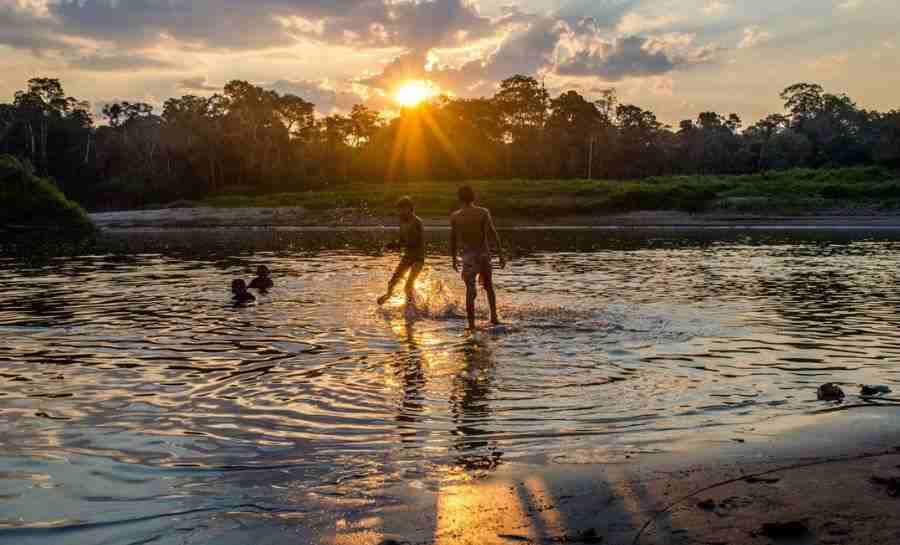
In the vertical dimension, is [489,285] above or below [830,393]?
above

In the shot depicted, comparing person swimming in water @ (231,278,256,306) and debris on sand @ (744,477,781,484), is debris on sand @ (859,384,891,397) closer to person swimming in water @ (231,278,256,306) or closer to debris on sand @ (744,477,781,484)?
debris on sand @ (744,477,781,484)

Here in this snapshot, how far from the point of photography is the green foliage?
146 feet

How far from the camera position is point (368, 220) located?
64.6 m

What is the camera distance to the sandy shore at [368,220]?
57.3m

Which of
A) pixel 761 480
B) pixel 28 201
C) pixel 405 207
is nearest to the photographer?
pixel 761 480

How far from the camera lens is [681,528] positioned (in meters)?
4.42

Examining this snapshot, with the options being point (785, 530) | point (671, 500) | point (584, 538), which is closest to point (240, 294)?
point (671, 500)

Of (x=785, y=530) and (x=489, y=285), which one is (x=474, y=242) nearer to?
(x=489, y=285)

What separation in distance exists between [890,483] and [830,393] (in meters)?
3.00

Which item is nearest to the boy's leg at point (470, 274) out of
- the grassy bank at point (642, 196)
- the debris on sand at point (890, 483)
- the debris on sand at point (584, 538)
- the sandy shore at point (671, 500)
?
the sandy shore at point (671, 500)

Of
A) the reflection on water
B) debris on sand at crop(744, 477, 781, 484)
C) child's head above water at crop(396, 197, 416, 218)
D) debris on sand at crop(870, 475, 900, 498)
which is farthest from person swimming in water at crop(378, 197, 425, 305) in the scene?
debris on sand at crop(870, 475, 900, 498)

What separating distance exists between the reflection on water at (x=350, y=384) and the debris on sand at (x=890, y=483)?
1757 millimetres

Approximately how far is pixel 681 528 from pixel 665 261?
78.2ft

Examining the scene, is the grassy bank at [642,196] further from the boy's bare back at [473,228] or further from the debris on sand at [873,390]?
the debris on sand at [873,390]
